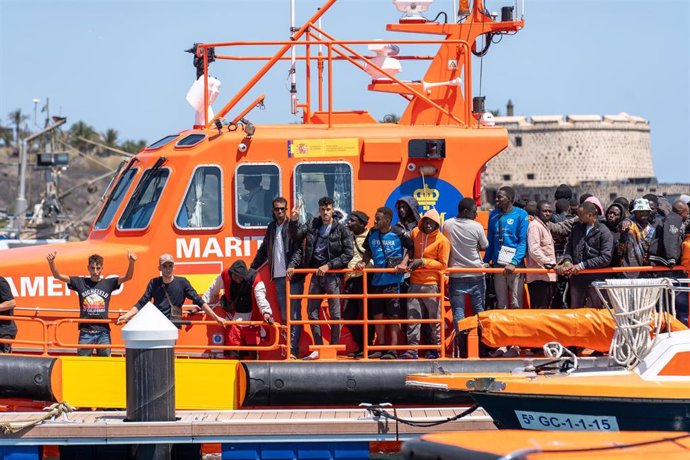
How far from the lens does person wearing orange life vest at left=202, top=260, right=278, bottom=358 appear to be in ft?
36.9

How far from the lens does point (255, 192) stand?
1177 centimetres

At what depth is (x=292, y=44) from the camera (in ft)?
39.0

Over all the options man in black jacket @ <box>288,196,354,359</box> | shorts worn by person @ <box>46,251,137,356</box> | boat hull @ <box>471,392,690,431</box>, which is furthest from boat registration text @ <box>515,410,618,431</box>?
shorts worn by person @ <box>46,251,137,356</box>

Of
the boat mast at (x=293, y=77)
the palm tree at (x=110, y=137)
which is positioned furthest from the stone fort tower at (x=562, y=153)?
the boat mast at (x=293, y=77)

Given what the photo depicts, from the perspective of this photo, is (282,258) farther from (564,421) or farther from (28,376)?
(564,421)

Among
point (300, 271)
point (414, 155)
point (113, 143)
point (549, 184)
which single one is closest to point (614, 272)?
point (414, 155)

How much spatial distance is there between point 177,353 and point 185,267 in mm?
809

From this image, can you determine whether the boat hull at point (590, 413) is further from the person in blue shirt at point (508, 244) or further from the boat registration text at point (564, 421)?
the person in blue shirt at point (508, 244)

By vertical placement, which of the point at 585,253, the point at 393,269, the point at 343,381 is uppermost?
the point at 585,253

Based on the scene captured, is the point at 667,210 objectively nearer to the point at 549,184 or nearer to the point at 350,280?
the point at 350,280

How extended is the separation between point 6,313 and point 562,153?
89.4 metres

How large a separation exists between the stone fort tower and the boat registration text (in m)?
87.8

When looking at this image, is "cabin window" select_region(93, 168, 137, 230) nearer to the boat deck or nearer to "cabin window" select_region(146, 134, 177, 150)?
"cabin window" select_region(146, 134, 177, 150)

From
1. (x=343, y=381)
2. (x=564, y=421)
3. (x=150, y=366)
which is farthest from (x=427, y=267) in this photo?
(x=150, y=366)
